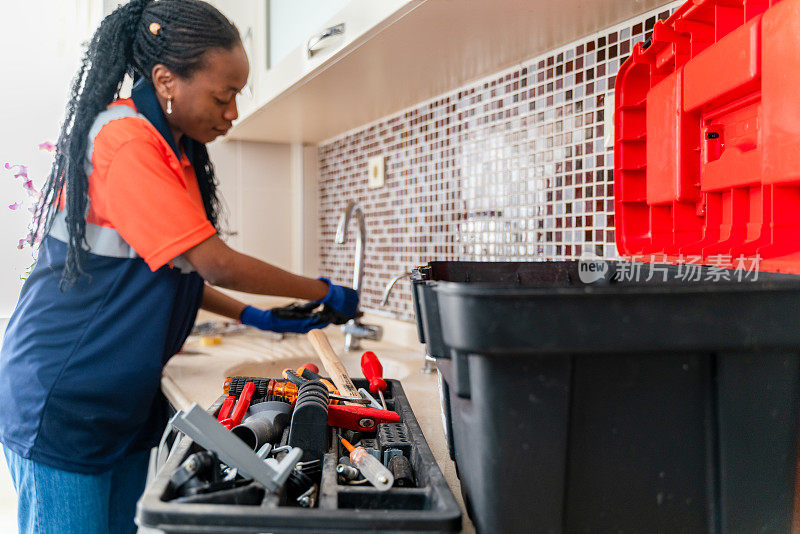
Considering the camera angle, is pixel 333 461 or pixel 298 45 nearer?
pixel 333 461

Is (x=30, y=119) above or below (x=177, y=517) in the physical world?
above

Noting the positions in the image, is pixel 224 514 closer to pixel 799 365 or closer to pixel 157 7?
pixel 799 365

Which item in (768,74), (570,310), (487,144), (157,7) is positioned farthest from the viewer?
(487,144)

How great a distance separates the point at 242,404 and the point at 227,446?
33cm

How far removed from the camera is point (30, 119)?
2141 millimetres

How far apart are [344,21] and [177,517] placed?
0.98 metres

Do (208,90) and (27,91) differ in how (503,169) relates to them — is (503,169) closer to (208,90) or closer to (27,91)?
(208,90)

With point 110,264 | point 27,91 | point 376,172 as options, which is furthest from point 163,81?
point 27,91

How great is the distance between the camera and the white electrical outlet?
6.39 ft

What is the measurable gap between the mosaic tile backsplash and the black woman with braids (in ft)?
1.87

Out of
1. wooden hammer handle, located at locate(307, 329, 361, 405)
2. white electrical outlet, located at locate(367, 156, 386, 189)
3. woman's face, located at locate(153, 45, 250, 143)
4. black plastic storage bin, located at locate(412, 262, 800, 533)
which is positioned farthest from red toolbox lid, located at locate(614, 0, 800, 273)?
white electrical outlet, located at locate(367, 156, 386, 189)

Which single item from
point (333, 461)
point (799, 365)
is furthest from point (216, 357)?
point (799, 365)

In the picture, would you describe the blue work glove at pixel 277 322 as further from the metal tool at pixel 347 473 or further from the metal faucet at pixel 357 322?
the metal tool at pixel 347 473

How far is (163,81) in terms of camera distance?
1.08 m
